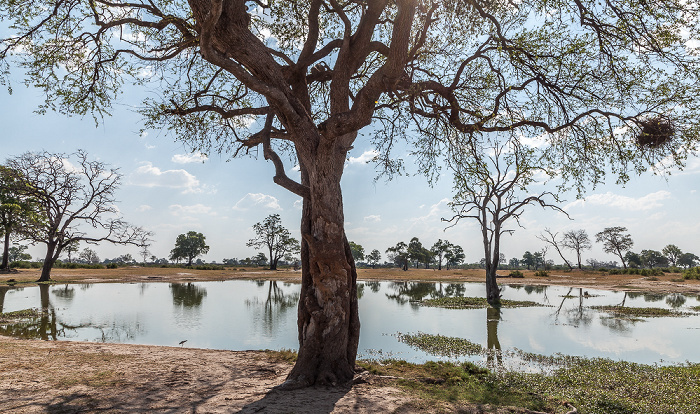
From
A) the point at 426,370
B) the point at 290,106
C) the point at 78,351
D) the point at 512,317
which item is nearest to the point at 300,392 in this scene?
the point at 426,370

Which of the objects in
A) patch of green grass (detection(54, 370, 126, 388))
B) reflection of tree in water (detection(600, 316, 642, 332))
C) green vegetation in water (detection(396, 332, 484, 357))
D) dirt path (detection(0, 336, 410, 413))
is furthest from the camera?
reflection of tree in water (detection(600, 316, 642, 332))

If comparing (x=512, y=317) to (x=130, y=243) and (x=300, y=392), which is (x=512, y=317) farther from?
(x=130, y=243)

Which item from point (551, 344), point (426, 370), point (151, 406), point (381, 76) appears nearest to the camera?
point (151, 406)

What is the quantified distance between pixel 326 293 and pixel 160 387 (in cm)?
318

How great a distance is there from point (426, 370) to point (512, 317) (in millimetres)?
13005

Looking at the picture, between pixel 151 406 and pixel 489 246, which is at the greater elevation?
pixel 489 246

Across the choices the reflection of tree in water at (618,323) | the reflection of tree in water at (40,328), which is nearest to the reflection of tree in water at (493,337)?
the reflection of tree in water at (618,323)

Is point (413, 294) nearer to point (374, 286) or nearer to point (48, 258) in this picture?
point (374, 286)

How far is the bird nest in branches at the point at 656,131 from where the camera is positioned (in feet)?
24.9

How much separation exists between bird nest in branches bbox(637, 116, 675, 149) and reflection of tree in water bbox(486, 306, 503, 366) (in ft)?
21.2

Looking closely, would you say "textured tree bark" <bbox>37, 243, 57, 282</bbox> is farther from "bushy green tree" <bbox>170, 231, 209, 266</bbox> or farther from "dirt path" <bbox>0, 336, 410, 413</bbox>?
"bushy green tree" <bbox>170, 231, 209, 266</bbox>

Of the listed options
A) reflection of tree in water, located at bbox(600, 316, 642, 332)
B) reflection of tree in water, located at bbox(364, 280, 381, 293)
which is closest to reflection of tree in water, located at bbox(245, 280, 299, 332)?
reflection of tree in water, located at bbox(600, 316, 642, 332)

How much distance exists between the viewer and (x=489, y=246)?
26.3m

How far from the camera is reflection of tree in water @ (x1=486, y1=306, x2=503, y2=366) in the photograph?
11106 millimetres
